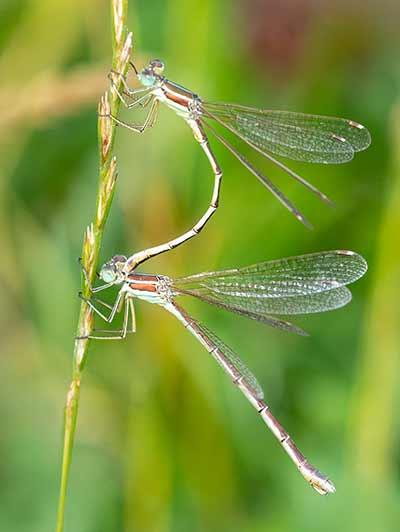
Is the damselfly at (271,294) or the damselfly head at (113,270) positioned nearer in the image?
the damselfly head at (113,270)

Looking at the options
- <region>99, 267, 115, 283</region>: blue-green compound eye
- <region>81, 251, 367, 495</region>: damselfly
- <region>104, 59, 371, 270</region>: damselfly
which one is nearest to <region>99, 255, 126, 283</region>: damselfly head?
<region>99, 267, 115, 283</region>: blue-green compound eye

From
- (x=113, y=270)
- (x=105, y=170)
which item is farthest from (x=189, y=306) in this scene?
(x=105, y=170)

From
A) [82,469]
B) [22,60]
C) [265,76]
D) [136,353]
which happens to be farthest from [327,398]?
[22,60]

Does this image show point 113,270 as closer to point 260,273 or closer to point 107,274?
point 107,274

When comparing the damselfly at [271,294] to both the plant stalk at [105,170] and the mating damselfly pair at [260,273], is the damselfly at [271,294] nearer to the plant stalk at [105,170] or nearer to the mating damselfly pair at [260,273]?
the mating damselfly pair at [260,273]

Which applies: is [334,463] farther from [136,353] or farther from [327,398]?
[136,353]

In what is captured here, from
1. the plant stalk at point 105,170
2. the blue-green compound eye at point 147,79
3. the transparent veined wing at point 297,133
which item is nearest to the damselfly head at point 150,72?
the blue-green compound eye at point 147,79

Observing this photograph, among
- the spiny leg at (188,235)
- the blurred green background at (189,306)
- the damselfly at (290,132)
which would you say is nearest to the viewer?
the spiny leg at (188,235)
